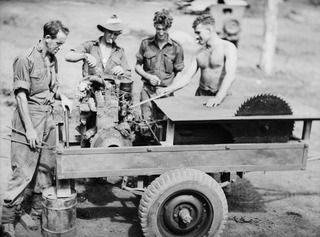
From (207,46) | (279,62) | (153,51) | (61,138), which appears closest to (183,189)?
(61,138)

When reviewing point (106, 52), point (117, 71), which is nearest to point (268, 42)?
point (106, 52)

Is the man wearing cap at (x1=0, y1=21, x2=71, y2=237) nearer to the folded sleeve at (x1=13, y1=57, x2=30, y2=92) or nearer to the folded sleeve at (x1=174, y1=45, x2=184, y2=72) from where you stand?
the folded sleeve at (x1=13, y1=57, x2=30, y2=92)

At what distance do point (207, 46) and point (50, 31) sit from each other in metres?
1.73

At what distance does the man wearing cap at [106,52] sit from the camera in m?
5.32

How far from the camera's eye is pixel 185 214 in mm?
4391

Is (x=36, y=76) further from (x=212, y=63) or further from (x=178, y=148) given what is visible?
(x=212, y=63)

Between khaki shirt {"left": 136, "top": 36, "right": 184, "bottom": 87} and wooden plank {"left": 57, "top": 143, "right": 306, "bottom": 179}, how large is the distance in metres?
1.78

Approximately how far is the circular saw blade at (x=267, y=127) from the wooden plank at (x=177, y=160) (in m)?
0.15

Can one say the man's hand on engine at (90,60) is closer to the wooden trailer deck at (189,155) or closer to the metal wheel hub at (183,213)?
the wooden trailer deck at (189,155)

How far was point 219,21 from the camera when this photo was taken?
14352 mm

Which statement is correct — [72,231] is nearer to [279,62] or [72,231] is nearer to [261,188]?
[261,188]

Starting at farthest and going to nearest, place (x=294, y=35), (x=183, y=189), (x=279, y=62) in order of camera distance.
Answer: (x=294, y=35) → (x=279, y=62) → (x=183, y=189)

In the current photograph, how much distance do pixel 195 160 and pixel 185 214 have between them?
1.67ft

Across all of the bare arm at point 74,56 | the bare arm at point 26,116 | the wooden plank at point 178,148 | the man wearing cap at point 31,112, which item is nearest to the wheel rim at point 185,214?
the wooden plank at point 178,148
